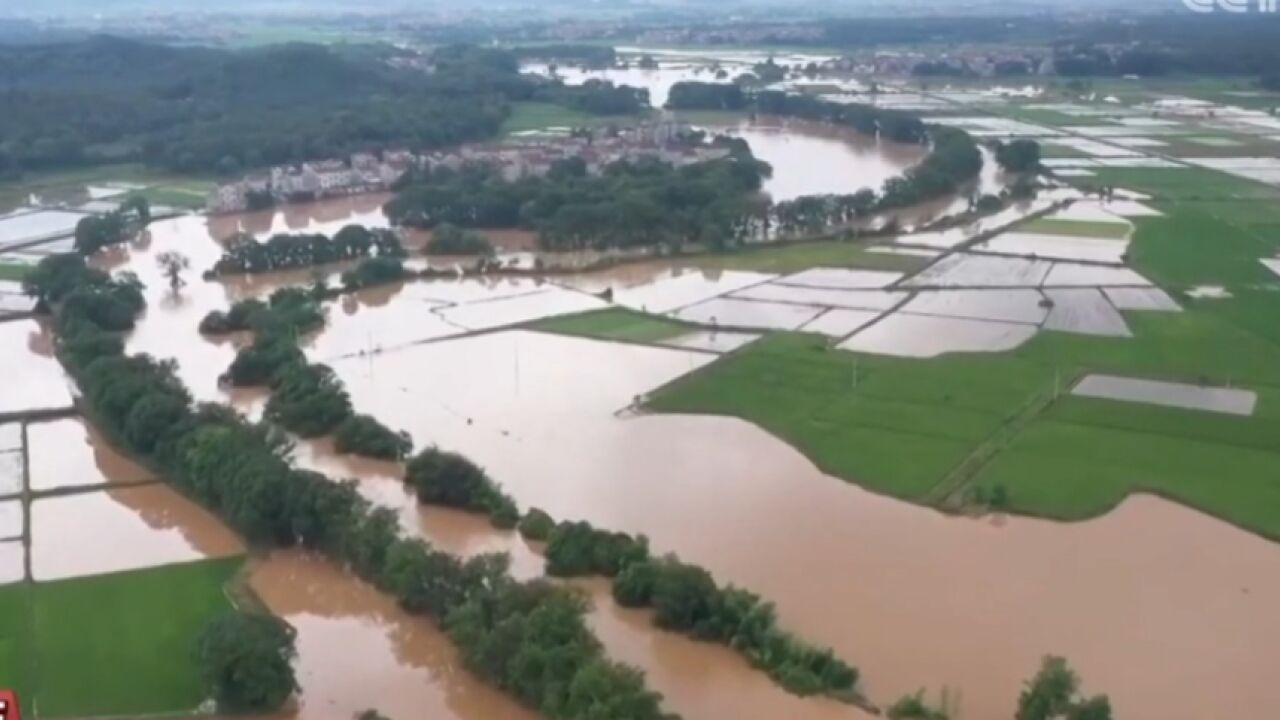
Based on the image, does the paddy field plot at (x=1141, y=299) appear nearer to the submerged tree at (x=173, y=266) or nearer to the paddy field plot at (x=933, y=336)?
the paddy field plot at (x=933, y=336)

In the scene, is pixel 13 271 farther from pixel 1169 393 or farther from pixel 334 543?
pixel 1169 393

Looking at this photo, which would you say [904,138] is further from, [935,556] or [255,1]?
[255,1]

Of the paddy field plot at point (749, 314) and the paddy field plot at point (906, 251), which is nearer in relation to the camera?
the paddy field plot at point (749, 314)

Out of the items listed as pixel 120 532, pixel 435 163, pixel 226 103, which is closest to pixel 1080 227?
pixel 435 163

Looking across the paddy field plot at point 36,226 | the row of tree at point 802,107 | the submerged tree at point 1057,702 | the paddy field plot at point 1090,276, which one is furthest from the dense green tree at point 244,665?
the row of tree at point 802,107

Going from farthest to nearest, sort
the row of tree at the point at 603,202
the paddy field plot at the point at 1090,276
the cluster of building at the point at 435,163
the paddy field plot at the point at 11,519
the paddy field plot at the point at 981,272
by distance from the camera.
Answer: the cluster of building at the point at 435,163, the row of tree at the point at 603,202, the paddy field plot at the point at 981,272, the paddy field plot at the point at 1090,276, the paddy field plot at the point at 11,519

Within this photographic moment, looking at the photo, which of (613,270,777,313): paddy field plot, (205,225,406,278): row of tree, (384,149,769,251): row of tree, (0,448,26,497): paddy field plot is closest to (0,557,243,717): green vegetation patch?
(0,448,26,497): paddy field plot
